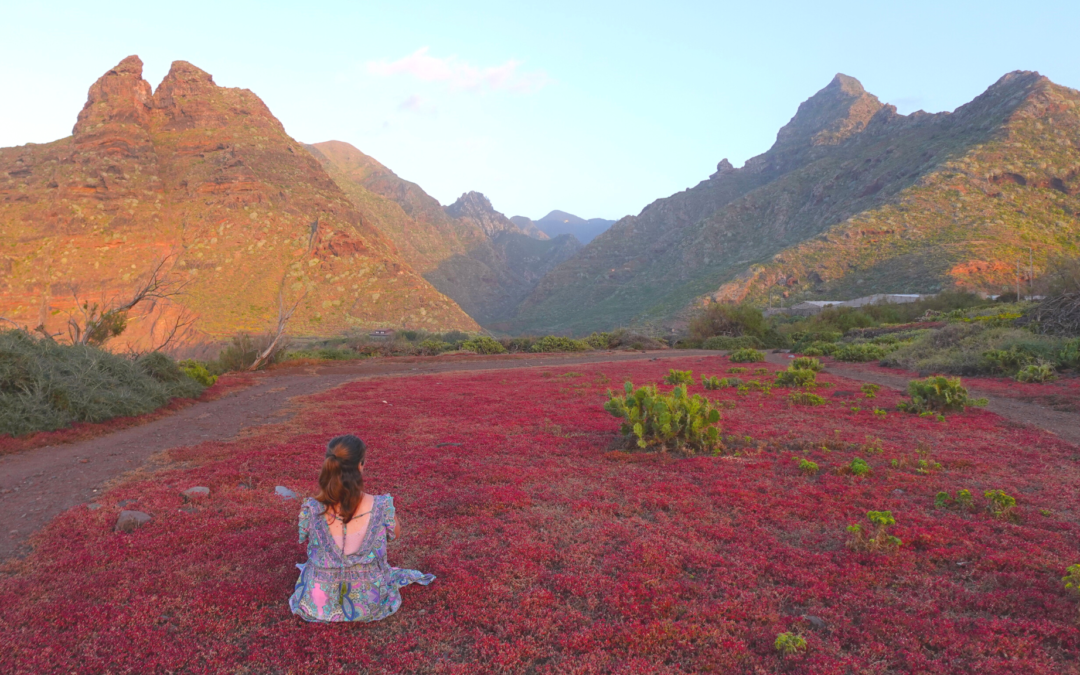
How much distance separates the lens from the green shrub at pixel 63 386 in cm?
1095

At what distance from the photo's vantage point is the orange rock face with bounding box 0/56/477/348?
5356 centimetres

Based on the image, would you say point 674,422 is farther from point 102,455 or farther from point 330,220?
point 330,220

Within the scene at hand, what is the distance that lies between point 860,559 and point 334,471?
458 cm

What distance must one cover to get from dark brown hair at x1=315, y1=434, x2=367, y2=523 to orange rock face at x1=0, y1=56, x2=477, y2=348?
49690 millimetres

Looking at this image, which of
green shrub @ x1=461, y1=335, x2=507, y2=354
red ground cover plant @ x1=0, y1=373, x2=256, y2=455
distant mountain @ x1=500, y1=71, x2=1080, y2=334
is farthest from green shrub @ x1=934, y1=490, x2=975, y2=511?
distant mountain @ x1=500, y1=71, x2=1080, y2=334

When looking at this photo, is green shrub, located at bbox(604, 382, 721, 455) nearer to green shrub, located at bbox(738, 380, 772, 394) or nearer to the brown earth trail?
the brown earth trail

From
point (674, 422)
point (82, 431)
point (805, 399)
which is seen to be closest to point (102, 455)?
point (82, 431)

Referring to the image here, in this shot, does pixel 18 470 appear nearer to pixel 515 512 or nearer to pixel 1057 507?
pixel 515 512

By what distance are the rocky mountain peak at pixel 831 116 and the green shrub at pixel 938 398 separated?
122329mm

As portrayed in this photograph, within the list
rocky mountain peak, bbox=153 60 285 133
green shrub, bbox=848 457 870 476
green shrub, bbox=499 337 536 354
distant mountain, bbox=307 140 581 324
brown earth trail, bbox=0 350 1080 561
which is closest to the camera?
brown earth trail, bbox=0 350 1080 561

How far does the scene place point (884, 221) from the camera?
63.9m

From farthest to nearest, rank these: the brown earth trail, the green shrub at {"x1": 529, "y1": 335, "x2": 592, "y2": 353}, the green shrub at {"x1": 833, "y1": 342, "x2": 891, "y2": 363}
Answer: the green shrub at {"x1": 529, "y1": 335, "x2": 592, "y2": 353} → the green shrub at {"x1": 833, "y1": 342, "x2": 891, "y2": 363} → the brown earth trail

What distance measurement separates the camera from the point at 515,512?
246 inches

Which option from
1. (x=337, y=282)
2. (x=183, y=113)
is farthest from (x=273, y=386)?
(x=183, y=113)
